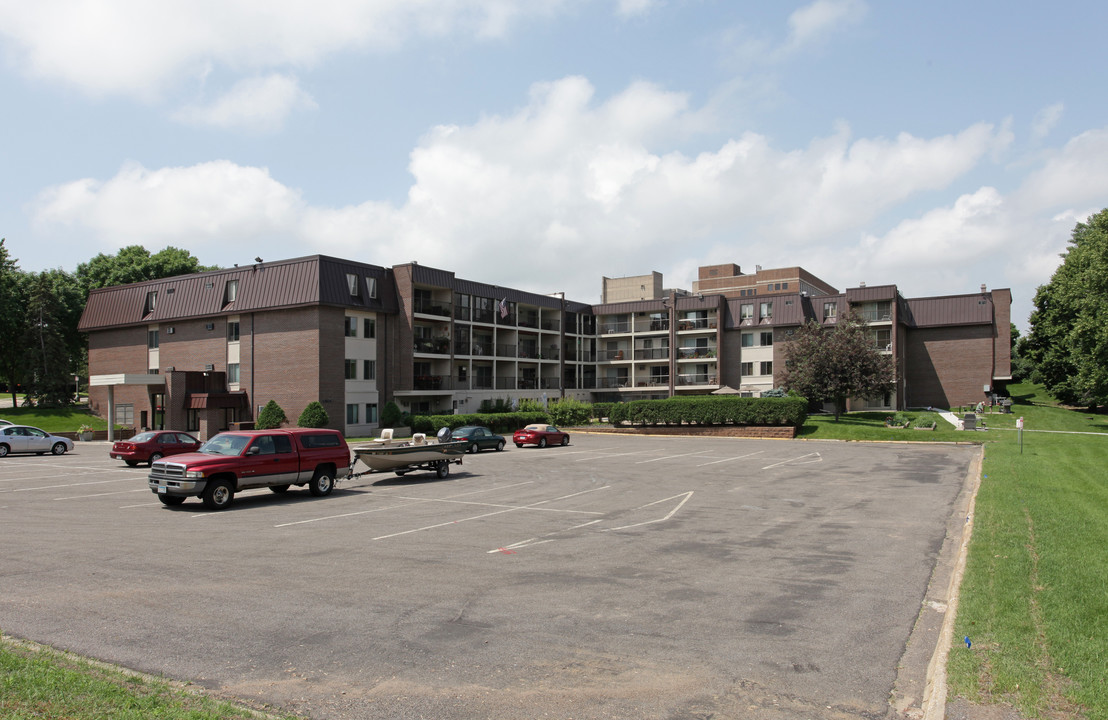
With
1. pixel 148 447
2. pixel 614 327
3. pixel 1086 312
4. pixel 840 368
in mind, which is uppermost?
pixel 614 327

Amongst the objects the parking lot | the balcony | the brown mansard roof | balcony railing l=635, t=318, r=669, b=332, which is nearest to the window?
the brown mansard roof

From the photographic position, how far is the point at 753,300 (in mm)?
65688

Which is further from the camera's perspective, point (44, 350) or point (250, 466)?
point (44, 350)

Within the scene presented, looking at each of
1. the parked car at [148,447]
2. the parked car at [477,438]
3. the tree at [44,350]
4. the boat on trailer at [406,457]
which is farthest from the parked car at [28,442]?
the tree at [44,350]

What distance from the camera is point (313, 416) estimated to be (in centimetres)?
4200

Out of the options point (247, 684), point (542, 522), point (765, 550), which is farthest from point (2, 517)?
point (765, 550)

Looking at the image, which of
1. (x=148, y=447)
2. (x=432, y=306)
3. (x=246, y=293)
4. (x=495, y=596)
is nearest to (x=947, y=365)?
(x=432, y=306)

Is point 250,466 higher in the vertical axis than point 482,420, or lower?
higher

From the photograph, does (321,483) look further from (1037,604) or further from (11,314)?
(11,314)

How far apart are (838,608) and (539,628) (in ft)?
12.7

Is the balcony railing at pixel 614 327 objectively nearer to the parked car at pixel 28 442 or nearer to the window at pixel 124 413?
the window at pixel 124 413

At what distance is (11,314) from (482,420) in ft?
131

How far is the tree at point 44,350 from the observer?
5912 centimetres

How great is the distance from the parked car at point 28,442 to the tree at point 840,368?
43.2 m
